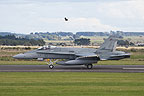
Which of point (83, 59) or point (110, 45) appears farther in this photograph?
point (110, 45)

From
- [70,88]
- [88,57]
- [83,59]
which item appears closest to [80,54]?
[83,59]

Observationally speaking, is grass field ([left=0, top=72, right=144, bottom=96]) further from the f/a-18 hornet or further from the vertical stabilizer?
the vertical stabilizer

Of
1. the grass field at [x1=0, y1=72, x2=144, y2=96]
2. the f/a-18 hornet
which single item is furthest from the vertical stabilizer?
the grass field at [x1=0, y1=72, x2=144, y2=96]

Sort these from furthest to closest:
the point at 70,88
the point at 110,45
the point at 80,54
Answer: the point at 110,45 < the point at 80,54 < the point at 70,88

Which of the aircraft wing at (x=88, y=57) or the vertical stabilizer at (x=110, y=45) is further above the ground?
the vertical stabilizer at (x=110, y=45)

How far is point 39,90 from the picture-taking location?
22938mm

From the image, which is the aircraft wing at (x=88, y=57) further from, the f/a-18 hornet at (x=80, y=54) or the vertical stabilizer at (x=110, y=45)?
the vertical stabilizer at (x=110, y=45)

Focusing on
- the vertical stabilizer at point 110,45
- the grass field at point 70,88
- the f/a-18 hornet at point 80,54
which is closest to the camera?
the grass field at point 70,88

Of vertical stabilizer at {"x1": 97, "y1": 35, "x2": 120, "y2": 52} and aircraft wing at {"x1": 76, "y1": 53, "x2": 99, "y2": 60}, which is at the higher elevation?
vertical stabilizer at {"x1": 97, "y1": 35, "x2": 120, "y2": 52}

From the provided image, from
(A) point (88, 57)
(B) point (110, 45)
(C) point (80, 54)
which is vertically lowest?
(A) point (88, 57)

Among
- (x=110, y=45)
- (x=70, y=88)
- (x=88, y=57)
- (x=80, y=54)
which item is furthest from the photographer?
(x=110, y=45)

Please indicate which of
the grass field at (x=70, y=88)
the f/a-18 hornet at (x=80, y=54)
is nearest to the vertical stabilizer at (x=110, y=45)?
the f/a-18 hornet at (x=80, y=54)

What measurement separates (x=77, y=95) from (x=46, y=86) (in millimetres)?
4396

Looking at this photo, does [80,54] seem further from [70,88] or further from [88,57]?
[70,88]
